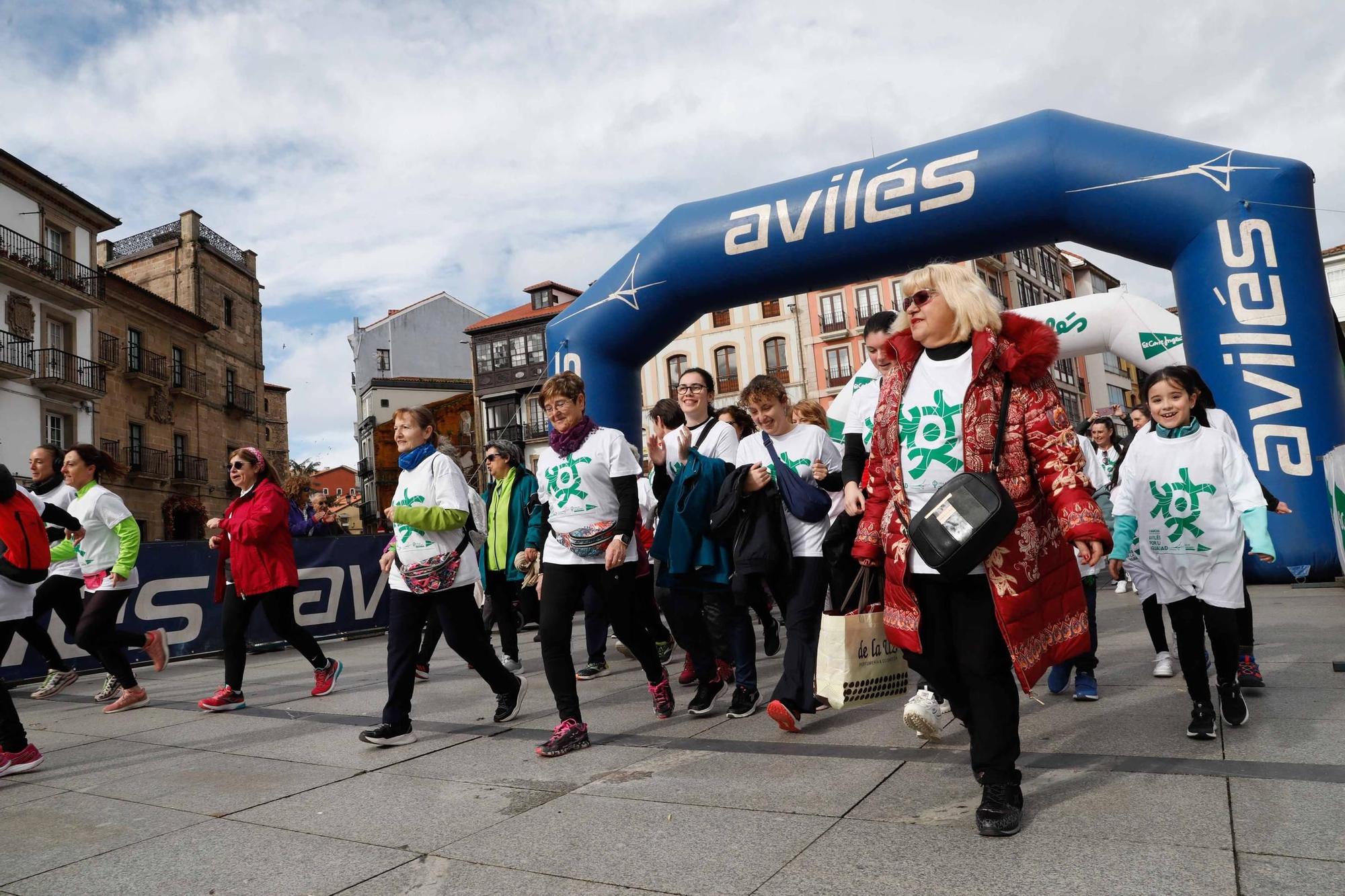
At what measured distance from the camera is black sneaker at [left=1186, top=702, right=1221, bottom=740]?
359 cm

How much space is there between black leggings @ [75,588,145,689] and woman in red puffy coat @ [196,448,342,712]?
2.31ft

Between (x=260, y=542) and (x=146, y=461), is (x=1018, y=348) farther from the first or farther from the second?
(x=146, y=461)

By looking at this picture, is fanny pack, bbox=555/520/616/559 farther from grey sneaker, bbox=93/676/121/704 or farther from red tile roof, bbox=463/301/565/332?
red tile roof, bbox=463/301/565/332

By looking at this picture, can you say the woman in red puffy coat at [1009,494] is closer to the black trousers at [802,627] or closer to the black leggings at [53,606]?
the black trousers at [802,627]

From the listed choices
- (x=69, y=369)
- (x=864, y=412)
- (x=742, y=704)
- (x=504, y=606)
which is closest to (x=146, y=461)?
(x=69, y=369)

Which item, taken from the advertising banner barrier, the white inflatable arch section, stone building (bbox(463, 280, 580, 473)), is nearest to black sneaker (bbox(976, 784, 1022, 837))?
the advertising banner barrier

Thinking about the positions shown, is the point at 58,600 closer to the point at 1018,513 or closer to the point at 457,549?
the point at 457,549

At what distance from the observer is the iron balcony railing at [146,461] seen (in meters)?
30.0

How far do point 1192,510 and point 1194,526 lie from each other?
80 millimetres

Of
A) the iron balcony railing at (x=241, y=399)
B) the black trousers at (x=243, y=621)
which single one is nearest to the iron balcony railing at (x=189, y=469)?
the iron balcony railing at (x=241, y=399)

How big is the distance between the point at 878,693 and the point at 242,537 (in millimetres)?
4422

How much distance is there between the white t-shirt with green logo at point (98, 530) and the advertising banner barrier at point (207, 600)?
7.30 feet

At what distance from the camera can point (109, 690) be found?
6.86 metres

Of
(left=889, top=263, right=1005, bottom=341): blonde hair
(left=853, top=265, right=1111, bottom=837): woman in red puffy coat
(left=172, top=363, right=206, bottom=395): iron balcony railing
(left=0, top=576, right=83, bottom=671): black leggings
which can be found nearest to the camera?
(left=853, top=265, right=1111, bottom=837): woman in red puffy coat
